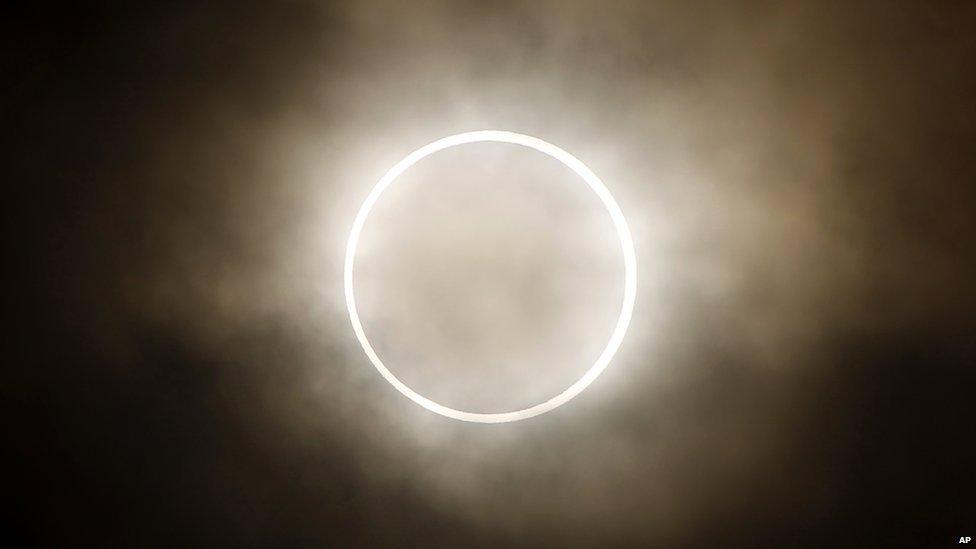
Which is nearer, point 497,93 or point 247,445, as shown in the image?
point 497,93

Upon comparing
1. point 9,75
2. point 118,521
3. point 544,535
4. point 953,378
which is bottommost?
point 118,521

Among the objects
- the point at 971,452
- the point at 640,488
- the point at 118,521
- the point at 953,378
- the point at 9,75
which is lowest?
the point at 118,521

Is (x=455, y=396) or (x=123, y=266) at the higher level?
(x=123, y=266)

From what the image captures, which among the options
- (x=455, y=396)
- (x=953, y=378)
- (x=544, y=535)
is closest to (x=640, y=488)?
(x=544, y=535)

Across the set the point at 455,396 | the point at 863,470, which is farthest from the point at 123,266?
the point at 863,470

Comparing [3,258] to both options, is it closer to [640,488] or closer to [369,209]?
[369,209]

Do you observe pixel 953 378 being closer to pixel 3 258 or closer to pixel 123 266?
pixel 123 266

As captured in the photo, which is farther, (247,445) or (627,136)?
(247,445)

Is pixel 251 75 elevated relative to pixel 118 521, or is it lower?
elevated
